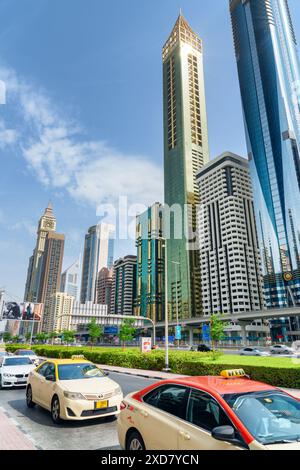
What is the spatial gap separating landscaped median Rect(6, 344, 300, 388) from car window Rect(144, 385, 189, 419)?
38.4 ft

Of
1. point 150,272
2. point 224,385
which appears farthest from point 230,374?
point 150,272

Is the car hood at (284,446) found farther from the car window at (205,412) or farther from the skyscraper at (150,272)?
the skyscraper at (150,272)

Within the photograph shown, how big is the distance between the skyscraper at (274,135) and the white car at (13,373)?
12017cm

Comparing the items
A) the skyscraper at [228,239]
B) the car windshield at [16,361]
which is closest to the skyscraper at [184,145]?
the skyscraper at [228,239]

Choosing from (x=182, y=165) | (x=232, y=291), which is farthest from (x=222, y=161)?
(x=232, y=291)

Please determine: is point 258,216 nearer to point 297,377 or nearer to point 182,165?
point 182,165

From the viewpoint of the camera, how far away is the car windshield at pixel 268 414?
348 centimetres

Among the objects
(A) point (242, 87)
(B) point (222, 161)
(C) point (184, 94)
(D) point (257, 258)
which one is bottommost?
(D) point (257, 258)

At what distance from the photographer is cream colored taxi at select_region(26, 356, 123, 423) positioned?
7.55m

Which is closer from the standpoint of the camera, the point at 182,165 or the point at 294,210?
the point at 294,210

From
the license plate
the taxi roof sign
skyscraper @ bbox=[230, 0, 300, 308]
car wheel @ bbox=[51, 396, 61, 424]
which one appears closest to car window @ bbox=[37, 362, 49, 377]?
car wheel @ bbox=[51, 396, 61, 424]
